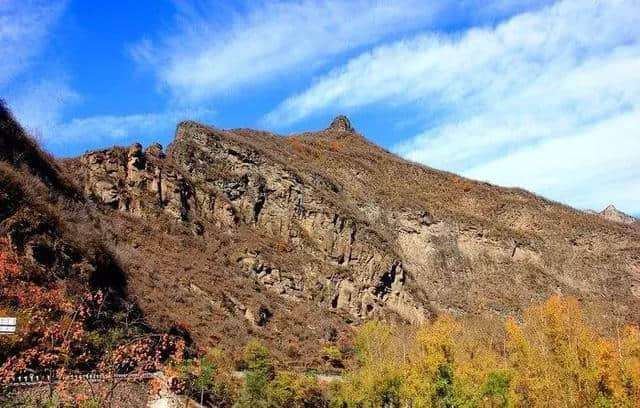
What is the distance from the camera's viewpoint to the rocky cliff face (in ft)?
156

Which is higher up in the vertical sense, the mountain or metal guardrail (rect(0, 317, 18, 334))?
the mountain

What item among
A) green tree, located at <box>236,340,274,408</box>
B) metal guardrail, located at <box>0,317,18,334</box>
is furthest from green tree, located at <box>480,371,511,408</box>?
metal guardrail, located at <box>0,317,18,334</box>

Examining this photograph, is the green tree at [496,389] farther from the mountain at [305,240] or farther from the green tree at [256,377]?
the mountain at [305,240]

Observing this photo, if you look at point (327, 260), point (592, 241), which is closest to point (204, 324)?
point (327, 260)

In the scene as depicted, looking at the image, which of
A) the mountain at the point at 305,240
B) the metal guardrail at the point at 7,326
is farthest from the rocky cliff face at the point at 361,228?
the metal guardrail at the point at 7,326

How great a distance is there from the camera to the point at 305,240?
5400 cm

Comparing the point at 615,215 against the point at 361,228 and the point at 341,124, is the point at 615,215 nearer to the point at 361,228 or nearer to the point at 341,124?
the point at 341,124

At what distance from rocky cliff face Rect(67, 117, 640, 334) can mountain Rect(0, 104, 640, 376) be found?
6.8 inches

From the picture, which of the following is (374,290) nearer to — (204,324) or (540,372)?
(204,324)

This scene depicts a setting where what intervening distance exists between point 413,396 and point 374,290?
83.6 ft

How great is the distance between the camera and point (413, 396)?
2736 cm

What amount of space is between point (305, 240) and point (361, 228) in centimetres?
695

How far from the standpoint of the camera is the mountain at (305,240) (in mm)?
36406

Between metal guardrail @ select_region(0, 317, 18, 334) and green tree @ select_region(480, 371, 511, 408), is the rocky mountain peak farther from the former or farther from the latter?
metal guardrail @ select_region(0, 317, 18, 334)
